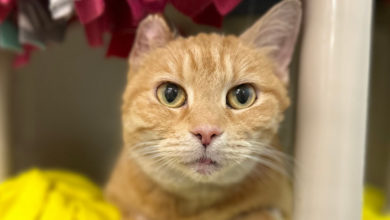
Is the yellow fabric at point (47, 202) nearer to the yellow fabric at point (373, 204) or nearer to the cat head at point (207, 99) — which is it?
the cat head at point (207, 99)

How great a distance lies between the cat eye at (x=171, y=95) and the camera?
2.81 feet

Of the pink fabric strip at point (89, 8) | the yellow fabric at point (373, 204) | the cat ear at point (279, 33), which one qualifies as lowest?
the pink fabric strip at point (89, 8)

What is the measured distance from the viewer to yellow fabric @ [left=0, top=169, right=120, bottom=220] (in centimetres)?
90

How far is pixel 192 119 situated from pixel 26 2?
1.75 ft

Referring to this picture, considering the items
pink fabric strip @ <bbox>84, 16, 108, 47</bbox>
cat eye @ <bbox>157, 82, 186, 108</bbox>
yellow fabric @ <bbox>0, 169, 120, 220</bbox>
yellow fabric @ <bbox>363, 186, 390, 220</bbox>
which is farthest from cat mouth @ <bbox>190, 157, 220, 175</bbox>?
yellow fabric @ <bbox>363, 186, 390, 220</bbox>

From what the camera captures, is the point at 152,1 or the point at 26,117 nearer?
the point at 152,1

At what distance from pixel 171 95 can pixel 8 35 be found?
49 cm

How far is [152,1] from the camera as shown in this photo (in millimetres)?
842

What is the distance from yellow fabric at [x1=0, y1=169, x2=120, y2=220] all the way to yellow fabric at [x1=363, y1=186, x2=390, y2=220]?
70 centimetres

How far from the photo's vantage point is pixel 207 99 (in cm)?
82

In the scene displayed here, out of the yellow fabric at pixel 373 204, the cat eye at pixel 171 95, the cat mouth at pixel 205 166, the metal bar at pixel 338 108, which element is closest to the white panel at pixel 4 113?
the cat eye at pixel 171 95

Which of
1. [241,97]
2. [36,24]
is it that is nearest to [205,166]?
[241,97]

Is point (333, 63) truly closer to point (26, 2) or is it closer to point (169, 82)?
point (169, 82)

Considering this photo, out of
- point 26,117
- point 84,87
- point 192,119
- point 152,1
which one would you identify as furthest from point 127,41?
point 26,117
